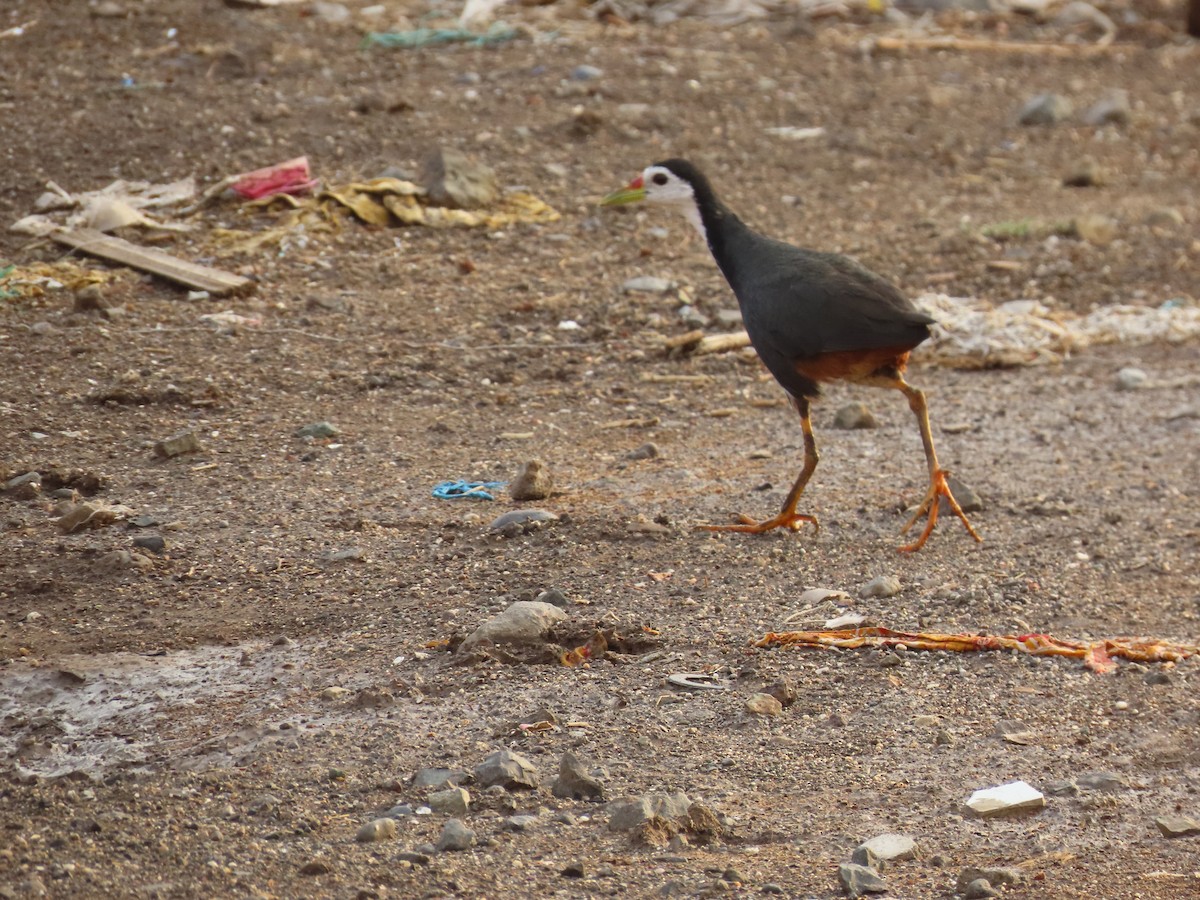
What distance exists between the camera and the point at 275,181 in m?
8.83

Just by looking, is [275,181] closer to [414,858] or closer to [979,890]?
[414,858]

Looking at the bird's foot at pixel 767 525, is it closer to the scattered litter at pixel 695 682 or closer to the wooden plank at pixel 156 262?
the scattered litter at pixel 695 682

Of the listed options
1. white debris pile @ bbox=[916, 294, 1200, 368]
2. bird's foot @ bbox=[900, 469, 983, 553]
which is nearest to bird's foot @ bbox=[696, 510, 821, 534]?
bird's foot @ bbox=[900, 469, 983, 553]

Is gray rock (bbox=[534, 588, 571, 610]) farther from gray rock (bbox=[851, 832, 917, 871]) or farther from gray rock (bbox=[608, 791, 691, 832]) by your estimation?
gray rock (bbox=[851, 832, 917, 871])

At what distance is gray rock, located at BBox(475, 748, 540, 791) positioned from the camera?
3883 millimetres

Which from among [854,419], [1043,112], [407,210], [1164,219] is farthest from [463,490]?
[1043,112]

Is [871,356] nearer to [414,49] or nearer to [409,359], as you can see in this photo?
[409,359]

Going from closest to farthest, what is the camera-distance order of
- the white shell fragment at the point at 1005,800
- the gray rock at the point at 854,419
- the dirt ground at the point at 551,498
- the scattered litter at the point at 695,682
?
the dirt ground at the point at 551,498, the white shell fragment at the point at 1005,800, the scattered litter at the point at 695,682, the gray rock at the point at 854,419

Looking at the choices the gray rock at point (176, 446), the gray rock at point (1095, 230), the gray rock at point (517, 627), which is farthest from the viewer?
the gray rock at point (1095, 230)

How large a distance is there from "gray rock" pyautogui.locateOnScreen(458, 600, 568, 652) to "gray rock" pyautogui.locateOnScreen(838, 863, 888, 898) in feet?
4.66

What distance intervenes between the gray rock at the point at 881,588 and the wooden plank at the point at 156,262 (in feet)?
12.6

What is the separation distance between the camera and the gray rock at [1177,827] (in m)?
3.87

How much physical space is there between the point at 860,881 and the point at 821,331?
257 cm

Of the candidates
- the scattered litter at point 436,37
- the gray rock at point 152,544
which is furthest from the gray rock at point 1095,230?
the gray rock at point 152,544
